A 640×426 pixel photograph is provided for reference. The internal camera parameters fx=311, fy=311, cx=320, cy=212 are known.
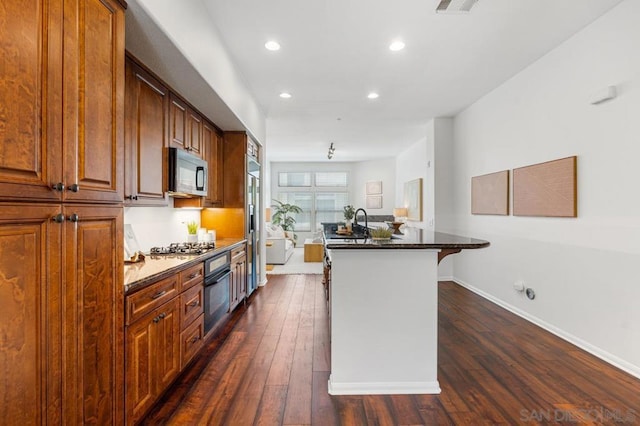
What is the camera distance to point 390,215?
9.58m

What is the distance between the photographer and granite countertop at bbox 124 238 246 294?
1722mm

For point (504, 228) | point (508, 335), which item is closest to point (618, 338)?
point (508, 335)

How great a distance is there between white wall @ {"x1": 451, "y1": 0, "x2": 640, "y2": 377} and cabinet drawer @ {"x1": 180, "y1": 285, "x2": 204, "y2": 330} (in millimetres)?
3380

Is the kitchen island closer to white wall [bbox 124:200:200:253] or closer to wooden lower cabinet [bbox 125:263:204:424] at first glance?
wooden lower cabinet [bbox 125:263:204:424]

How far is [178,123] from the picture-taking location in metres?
2.88

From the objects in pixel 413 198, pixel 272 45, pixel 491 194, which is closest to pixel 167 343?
pixel 272 45

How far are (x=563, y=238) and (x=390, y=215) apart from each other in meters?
6.57

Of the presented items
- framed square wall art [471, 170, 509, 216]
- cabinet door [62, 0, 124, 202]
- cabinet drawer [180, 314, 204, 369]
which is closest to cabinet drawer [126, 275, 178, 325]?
cabinet drawer [180, 314, 204, 369]

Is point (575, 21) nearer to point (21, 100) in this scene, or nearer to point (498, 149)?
point (498, 149)

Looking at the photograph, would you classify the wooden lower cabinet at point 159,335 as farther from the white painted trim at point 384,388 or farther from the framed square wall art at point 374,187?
the framed square wall art at point 374,187

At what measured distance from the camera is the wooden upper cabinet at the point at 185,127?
277 cm

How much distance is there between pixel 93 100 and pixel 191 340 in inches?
71.3

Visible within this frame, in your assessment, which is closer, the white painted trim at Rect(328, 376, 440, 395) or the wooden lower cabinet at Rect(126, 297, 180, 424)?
the wooden lower cabinet at Rect(126, 297, 180, 424)

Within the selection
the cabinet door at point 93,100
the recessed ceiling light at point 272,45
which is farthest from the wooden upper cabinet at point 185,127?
the cabinet door at point 93,100
